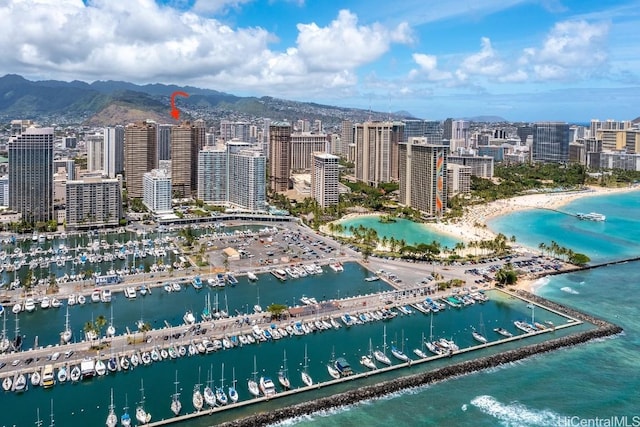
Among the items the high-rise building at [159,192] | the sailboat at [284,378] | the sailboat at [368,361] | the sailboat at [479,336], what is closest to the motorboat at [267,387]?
the sailboat at [284,378]

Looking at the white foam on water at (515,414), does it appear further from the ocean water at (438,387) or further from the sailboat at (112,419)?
the sailboat at (112,419)

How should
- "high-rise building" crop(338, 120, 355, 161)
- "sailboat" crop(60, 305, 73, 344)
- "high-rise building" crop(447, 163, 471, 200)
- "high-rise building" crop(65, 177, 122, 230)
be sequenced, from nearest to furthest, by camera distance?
"sailboat" crop(60, 305, 73, 344)
"high-rise building" crop(65, 177, 122, 230)
"high-rise building" crop(447, 163, 471, 200)
"high-rise building" crop(338, 120, 355, 161)

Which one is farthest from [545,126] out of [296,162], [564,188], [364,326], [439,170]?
[364,326]

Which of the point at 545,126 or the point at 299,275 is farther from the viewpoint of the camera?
the point at 545,126

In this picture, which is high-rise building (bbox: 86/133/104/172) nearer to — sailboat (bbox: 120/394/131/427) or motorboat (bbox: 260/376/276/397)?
sailboat (bbox: 120/394/131/427)

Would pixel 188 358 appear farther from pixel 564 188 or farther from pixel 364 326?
→ pixel 564 188

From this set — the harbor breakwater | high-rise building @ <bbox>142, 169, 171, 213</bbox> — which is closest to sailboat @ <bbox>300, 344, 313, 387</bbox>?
the harbor breakwater

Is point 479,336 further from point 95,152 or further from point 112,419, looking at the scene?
point 95,152

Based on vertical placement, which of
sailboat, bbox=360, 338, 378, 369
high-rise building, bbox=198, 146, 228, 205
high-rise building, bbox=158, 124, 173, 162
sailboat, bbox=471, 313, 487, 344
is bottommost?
sailboat, bbox=360, 338, 378, 369
